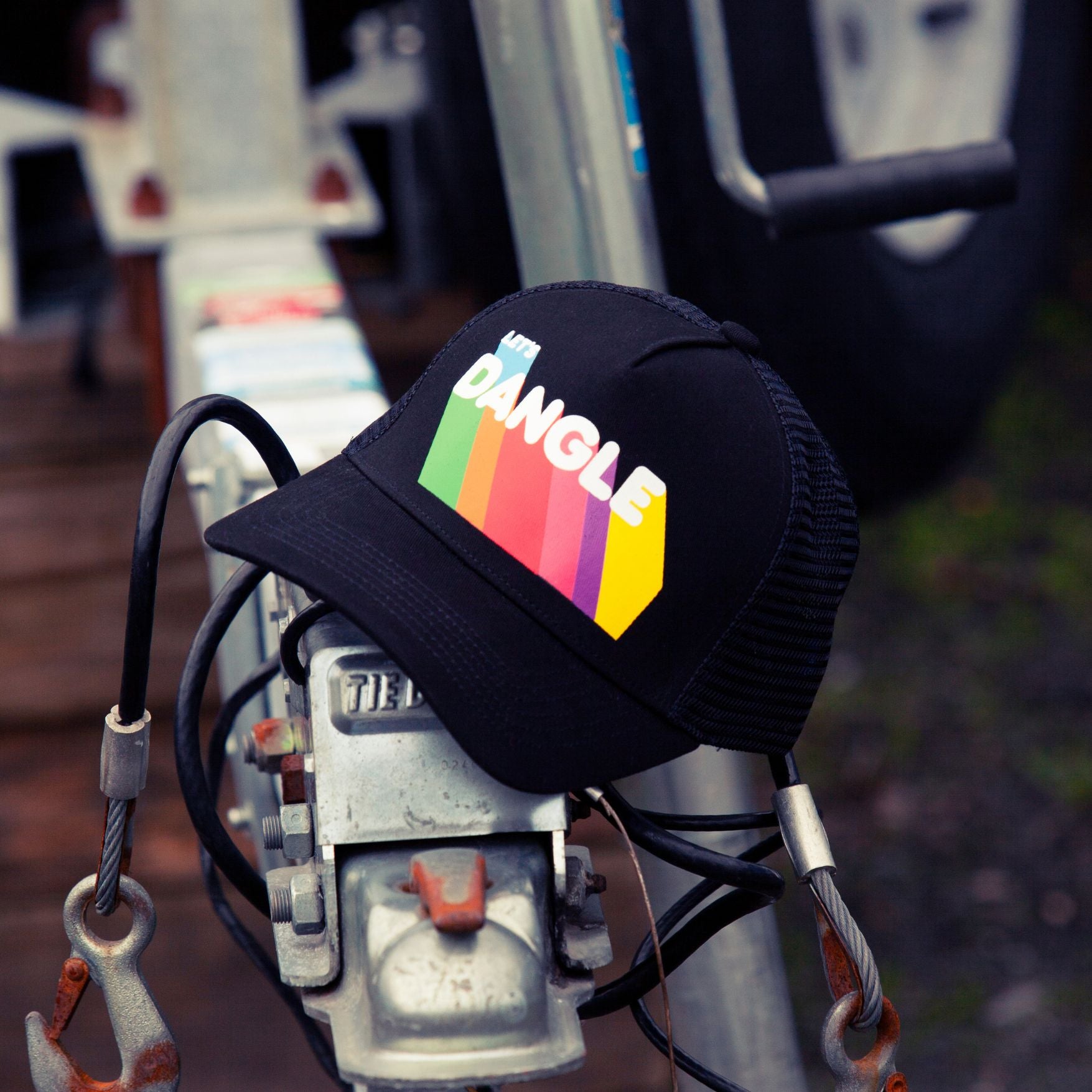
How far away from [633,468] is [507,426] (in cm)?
6

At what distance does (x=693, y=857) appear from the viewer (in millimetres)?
590

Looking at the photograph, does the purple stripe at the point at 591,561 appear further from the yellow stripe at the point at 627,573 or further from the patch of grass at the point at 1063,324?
the patch of grass at the point at 1063,324

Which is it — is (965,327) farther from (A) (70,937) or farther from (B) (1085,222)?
(B) (1085,222)

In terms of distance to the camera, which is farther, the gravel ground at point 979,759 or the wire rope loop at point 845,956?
the gravel ground at point 979,759

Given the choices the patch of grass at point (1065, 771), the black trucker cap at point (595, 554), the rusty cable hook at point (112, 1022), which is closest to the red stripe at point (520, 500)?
the black trucker cap at point (595, 554)

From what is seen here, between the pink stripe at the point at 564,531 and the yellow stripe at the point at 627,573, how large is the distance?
0.04 feet

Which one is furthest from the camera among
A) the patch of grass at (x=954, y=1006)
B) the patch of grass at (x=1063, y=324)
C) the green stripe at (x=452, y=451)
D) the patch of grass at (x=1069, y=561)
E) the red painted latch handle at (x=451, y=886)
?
the patch of grass at (x=1063, y=324)

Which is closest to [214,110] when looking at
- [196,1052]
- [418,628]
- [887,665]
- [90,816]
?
[90,816]

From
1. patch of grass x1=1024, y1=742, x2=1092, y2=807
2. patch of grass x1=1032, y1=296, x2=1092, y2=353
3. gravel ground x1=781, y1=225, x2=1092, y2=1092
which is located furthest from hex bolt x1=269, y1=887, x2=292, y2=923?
patch of grass x1=1032, y1=296, x2=1092, y2=353

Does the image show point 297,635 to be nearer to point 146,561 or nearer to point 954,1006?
point 146,561

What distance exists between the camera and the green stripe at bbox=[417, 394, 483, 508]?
0.60 metres

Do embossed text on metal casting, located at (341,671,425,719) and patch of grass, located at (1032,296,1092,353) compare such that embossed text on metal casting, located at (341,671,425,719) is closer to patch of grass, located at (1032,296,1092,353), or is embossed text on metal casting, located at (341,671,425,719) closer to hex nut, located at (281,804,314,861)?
hex nut, located at (281,804,314,861)

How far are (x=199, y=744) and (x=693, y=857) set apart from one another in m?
0.23

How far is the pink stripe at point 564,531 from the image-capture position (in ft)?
1.86
